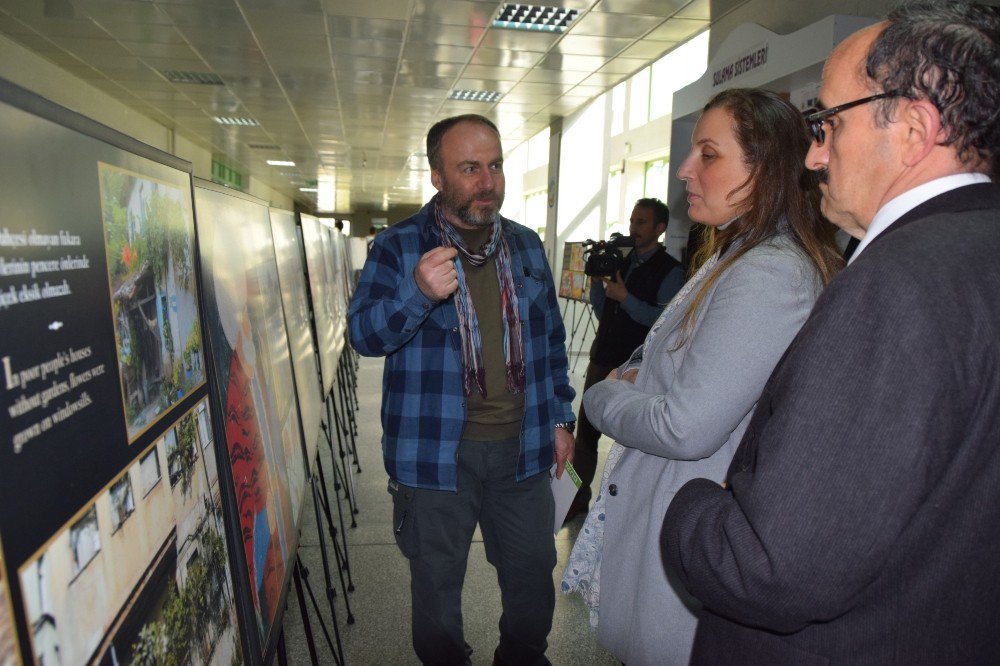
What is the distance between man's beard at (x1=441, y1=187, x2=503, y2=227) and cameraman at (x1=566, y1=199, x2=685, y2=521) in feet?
4.41

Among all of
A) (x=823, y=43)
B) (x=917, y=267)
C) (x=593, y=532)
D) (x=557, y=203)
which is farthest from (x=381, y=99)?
(x=917, y=267)

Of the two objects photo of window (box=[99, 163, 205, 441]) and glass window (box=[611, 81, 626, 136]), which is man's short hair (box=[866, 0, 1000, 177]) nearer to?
photo of window (box=[99, 163, 205, 441])

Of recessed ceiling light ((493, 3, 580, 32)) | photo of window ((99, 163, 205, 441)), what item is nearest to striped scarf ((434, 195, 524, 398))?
photo of window ((99, 163, 205, 441))

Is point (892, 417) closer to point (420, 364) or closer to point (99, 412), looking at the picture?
point (99, 412)

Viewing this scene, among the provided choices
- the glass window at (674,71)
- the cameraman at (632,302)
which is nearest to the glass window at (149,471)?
the cameraman at (632,302)

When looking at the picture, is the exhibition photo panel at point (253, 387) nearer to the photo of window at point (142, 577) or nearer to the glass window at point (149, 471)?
the photo of window at point (142, 577)

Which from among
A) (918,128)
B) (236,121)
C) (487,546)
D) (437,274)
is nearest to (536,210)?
(236,121)

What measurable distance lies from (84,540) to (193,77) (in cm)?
838

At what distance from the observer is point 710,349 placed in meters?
1.06

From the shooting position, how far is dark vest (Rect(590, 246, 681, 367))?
3.07m

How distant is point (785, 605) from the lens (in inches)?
25.7

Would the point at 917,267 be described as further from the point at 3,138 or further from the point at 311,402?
the point at 311,402

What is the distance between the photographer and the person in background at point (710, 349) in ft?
3.48

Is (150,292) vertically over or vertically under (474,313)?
over
